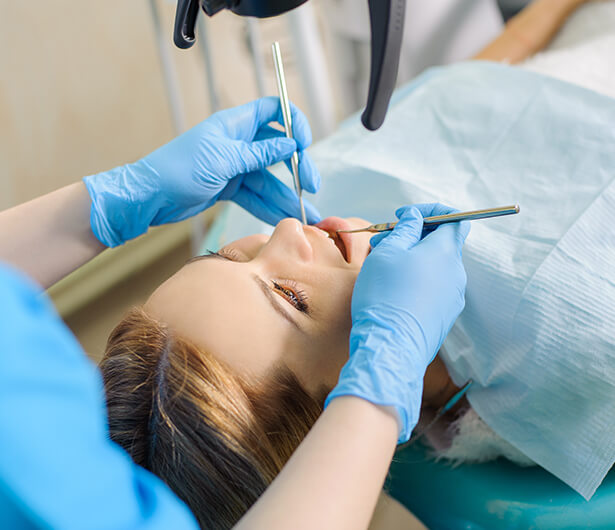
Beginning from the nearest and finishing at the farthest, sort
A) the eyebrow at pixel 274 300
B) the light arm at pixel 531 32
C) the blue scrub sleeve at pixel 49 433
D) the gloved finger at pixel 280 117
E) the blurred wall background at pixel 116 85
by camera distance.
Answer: the blue scrub sleeve at pixel 49 433, the eyebrow at pixel 274 300, the gloved finger at pixel 280 117, the light arm at pixel 531 32, the blurred wall background at pixel 116 85

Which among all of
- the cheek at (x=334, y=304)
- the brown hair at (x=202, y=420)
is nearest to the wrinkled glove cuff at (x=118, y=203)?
the brown hair at (x=202, y=420)

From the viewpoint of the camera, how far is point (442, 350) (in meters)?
0.95

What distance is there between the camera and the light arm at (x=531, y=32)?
165 cm

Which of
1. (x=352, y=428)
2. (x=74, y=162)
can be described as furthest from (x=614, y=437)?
(x=74, y=162)

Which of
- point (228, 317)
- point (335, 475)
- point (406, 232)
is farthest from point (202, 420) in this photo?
point (406, 232)

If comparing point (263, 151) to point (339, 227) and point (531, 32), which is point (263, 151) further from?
point (531, 32)

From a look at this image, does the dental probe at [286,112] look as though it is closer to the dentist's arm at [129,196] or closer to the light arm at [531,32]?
the dentist's arm at [129,196]

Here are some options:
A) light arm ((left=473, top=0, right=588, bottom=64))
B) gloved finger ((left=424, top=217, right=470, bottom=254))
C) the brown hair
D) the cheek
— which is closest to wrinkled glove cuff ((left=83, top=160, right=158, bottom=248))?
the brown hair

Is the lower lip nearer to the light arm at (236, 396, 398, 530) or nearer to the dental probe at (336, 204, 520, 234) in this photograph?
the dental probe at (336, 204, 520, 234)

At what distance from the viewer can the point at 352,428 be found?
56 centimetres

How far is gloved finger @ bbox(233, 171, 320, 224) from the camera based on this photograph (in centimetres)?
106

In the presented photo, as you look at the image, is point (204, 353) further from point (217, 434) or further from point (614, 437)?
point (614, 437)

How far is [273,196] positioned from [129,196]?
0.27 metres

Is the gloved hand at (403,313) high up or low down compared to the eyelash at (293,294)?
up
